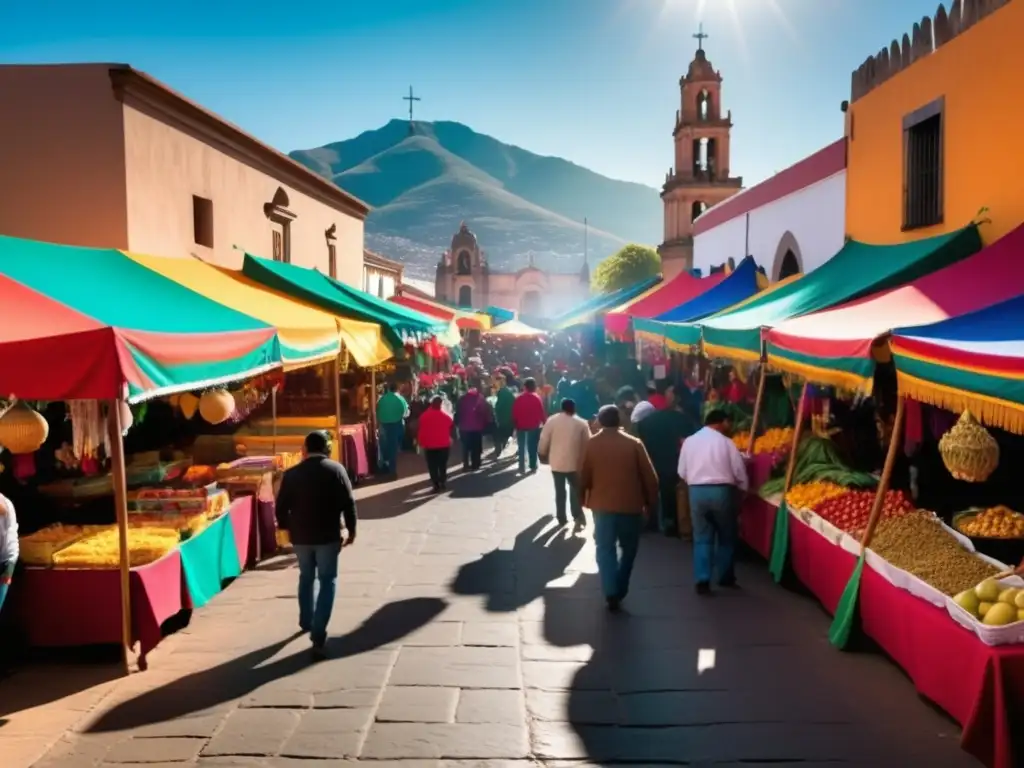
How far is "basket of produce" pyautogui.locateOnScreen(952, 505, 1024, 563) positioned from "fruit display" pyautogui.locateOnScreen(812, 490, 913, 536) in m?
0.48

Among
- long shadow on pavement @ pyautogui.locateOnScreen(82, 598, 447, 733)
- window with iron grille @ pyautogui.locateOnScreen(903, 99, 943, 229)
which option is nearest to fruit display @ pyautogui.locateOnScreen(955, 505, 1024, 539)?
long shadow on pavement @ pyautogui.locateOnScreen(82, 598, 447, 733)

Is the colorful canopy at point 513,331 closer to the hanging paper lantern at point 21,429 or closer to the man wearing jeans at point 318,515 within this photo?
the man wearing jeans at point 318,515

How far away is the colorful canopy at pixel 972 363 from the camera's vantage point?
Answer: 4746 mm

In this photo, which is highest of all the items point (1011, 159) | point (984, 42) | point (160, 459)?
point (984, 42)

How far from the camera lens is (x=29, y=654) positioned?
6508 mm

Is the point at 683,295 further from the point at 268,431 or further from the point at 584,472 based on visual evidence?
the point at 584,472

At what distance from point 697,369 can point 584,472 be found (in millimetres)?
10510

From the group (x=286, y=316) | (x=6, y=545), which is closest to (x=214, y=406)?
(x=286, y=316)

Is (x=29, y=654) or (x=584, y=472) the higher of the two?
(x=584, y=472)

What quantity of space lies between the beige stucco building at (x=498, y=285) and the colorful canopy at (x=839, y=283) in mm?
59817

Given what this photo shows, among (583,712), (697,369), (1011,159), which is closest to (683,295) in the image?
(697,369)

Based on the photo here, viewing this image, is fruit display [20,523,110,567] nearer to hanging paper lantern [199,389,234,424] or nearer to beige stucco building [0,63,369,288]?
hanging paper lantern [199,389,234,424]

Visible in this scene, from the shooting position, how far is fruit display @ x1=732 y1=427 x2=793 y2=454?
377 inches

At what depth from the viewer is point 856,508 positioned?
722 centimetres
